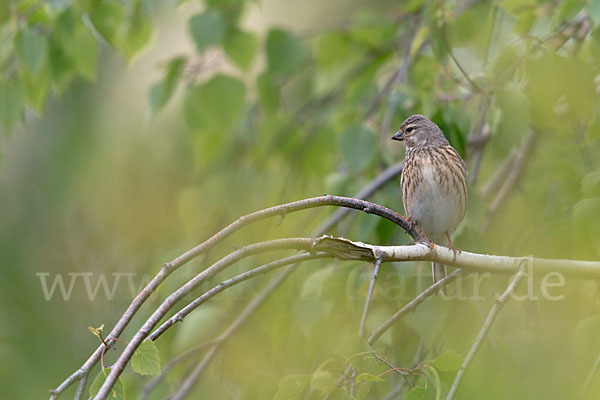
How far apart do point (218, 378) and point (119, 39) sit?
2.45m

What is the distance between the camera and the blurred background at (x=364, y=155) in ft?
13.3

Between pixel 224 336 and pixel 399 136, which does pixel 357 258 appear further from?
pixel 399 136

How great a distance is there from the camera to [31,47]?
4785 mm

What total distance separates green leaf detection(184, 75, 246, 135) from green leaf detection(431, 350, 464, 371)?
305 centimetres

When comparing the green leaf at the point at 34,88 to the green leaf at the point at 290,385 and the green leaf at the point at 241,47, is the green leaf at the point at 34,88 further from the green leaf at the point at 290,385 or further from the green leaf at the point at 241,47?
the green leaf at the point at 290,385

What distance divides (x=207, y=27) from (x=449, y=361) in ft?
10.4

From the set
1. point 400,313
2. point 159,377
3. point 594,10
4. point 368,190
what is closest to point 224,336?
point 159,377

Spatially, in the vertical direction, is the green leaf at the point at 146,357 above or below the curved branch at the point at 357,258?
below

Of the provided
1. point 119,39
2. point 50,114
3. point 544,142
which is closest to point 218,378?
point 119,39

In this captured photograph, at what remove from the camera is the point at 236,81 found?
5.55 metres

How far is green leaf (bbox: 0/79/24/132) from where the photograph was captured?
197 inches

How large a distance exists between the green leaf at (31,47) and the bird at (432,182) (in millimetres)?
2393

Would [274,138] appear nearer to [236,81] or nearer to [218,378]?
[236,81]

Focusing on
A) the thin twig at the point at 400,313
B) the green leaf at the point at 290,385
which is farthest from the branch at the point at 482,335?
the green leaf at the point at 290,385
